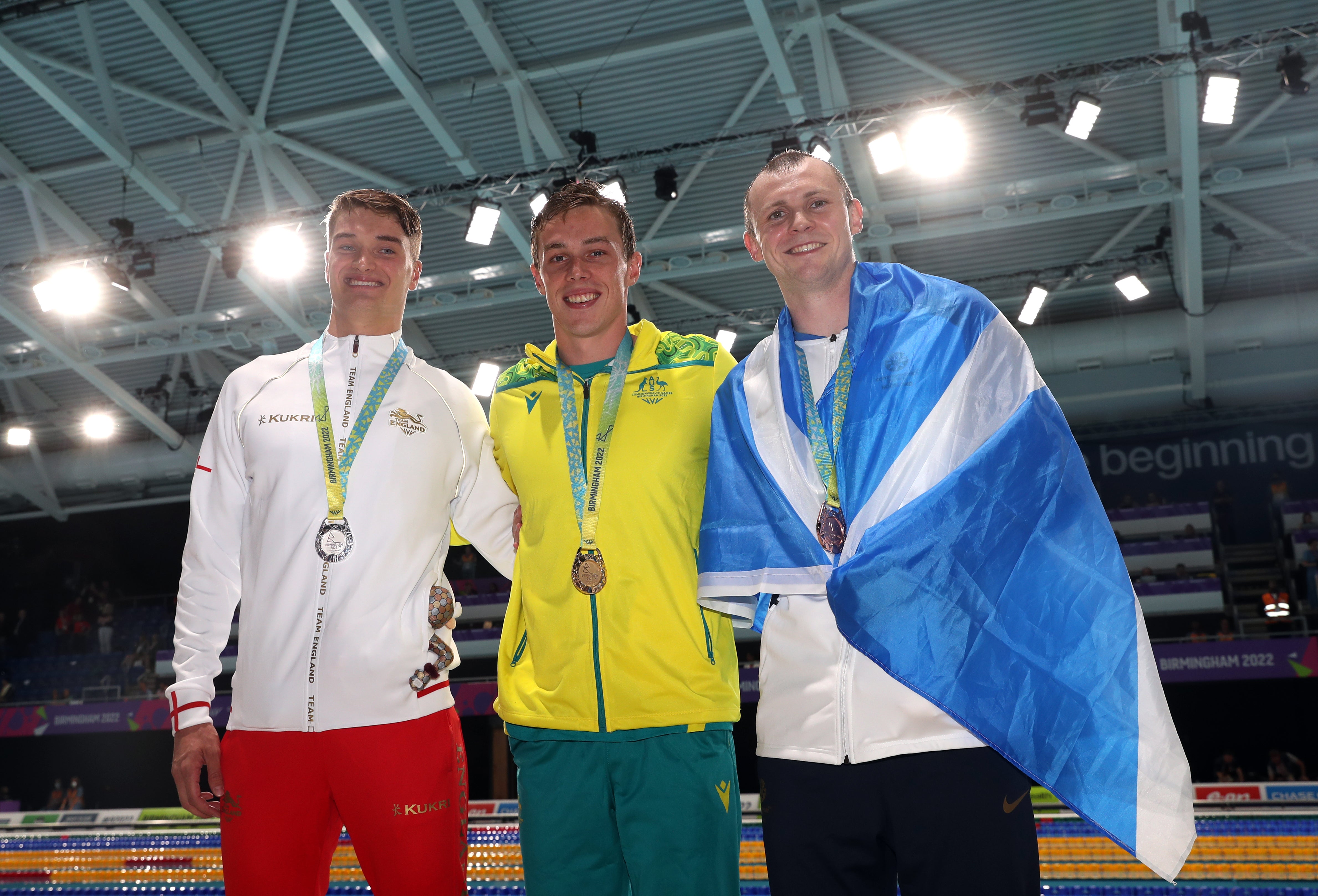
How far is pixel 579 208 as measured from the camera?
9.23ft

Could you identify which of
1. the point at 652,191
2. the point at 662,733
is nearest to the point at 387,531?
the point at 662,733

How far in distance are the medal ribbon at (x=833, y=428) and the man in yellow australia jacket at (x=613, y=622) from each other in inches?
17.7

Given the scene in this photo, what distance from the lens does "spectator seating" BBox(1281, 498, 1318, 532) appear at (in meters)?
15.4

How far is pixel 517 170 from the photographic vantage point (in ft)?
35.0

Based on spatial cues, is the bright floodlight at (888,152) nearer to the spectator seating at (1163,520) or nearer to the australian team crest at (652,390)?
the australian team crest at (652,390)

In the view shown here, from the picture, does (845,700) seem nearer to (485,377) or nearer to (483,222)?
(483,222)

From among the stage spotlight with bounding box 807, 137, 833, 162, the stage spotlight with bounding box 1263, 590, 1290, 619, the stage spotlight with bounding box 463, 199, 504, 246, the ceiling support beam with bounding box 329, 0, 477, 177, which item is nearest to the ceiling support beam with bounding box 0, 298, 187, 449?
the ceiling support beam with bounding box 329, 0, 477, 177

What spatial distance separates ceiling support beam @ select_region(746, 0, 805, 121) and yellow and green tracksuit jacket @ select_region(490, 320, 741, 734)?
720cm

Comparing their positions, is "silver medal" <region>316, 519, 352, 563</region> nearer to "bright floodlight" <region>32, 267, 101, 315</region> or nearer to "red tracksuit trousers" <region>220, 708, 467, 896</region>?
"red tracksuit trousers" <region>220, 708, 467, 896</region>

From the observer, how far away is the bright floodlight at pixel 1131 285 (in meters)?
12.4

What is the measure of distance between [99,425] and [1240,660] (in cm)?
1762

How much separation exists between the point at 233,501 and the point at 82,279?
11.1m

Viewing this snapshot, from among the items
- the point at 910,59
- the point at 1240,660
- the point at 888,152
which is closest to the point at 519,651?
the point at 888,152

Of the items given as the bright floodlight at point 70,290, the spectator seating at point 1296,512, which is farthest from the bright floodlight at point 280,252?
the spectator seating at point 1296,512
